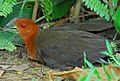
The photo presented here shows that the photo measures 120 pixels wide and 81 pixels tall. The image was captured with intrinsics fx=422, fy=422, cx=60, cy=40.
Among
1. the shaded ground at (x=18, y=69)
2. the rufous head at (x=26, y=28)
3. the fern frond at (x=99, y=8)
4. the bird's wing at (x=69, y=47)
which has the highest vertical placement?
the fern frond at (x=99, y=8)

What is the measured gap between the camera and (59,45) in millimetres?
3166

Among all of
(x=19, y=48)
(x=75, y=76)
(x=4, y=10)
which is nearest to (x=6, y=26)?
(x=19, y=48)

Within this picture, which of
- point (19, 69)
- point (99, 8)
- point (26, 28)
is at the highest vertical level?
point (99, 8)

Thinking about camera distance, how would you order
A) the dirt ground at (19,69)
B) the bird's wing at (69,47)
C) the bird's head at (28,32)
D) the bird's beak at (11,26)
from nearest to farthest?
1. the dirt ground at (19,69)
2. the bird's wing at (69,47)
3. the bird's head at (28,32)
4. the bird's beak at (11,26)

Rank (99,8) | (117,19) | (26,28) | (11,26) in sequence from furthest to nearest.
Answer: (11,26) → (26,28) → (99,8) → (117,19)

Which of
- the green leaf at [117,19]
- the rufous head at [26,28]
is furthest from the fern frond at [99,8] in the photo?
the rufous head at [26,28]

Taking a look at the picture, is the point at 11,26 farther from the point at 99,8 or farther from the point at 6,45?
the point at 99,8

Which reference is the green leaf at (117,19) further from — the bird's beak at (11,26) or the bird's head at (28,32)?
the bird's beak at (11,26)

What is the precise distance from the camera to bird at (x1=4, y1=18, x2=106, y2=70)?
10.1 ft

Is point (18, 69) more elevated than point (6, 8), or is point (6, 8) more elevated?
point (6, 8)

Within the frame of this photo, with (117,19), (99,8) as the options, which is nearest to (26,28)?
(99,8)

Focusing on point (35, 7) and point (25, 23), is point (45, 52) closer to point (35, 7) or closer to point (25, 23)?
point (25, 23)

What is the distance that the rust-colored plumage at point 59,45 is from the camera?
10.1 feet

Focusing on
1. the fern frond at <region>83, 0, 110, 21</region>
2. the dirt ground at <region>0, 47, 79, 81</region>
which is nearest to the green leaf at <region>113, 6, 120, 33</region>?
the fern frond at <region>83, 0, 110, 21</region>
